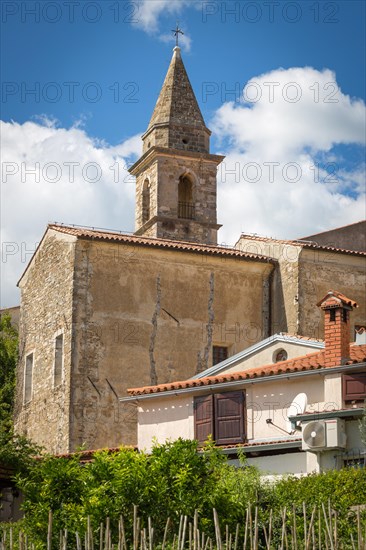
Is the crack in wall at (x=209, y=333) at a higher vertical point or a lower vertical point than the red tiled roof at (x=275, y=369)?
higher

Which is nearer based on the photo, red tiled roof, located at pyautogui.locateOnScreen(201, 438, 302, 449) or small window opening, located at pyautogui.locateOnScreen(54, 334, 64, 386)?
red tiled roof, located at pyautogui.locateOnScreen(201, 438, 302, 449)

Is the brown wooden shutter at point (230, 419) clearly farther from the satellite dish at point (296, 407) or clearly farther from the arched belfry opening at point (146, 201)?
Result: the arched belfry opening at point (146, 201)

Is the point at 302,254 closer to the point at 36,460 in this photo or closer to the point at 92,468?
the point at 36,460

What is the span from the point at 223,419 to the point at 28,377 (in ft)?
37.2

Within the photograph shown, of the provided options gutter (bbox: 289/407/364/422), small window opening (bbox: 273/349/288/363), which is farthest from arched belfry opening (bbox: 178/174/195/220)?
gutter (bbox: 289/407/364/422)

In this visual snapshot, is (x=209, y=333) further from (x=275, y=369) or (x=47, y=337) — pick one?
(x=275, y=369)

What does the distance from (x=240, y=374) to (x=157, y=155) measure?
18894 mm

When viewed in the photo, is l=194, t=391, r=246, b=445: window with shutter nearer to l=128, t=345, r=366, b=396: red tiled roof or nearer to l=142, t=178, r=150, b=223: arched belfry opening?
l=128, t=345, r=366, b=396: red tiled roof

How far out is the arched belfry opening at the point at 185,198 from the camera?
47.0m

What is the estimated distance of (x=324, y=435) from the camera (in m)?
25.2

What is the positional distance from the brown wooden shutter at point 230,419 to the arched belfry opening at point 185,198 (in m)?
18.1

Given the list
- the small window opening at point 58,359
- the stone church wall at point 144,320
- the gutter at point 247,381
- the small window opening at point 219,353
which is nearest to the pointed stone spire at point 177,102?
the stone church wall at point 144,320

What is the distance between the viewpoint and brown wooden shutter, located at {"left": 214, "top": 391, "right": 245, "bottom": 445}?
29.2 m

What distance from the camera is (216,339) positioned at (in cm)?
3700
